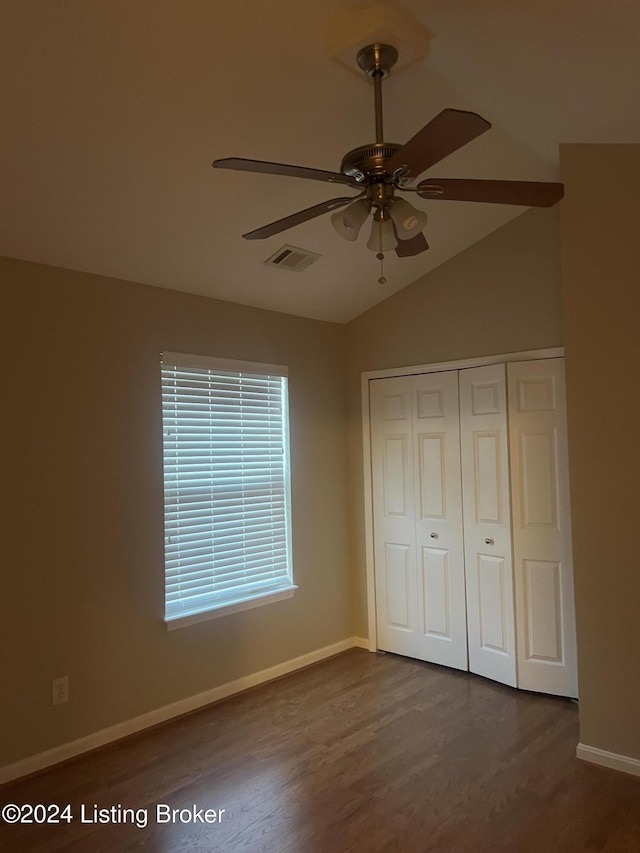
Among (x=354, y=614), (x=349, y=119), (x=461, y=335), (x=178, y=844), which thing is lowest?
(x=178, y=844)

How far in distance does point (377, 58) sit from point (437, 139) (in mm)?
828

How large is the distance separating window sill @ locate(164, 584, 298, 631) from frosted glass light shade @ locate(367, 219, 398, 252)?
2.36m

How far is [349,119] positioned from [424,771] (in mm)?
2905

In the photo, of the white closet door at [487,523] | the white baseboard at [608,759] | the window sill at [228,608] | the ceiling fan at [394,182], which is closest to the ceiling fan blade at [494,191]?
the ceiling fan at [394,182]

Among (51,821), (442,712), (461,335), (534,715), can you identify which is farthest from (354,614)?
(51,821)

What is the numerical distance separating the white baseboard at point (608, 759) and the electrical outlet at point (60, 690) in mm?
2462

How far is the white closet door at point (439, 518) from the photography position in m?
3.94

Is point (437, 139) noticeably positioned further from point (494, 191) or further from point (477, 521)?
point (477, 521)

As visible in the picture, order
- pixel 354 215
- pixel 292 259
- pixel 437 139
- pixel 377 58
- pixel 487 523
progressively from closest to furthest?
pixel 437 139 < pixel 354 215 < pixel 377 58 < pixel 292 259 < pixel 487 523

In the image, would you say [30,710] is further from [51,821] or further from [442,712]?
[442,712]

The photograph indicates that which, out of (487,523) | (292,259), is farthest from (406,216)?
(487,523)

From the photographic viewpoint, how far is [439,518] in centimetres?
404

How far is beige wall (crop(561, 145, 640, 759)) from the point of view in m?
2.69

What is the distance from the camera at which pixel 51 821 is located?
97.1 inches
